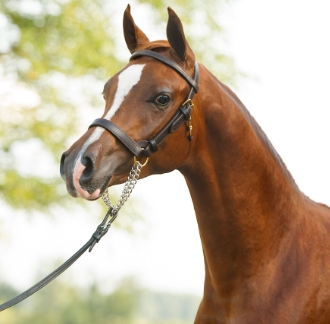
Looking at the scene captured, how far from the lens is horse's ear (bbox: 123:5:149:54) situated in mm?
3654

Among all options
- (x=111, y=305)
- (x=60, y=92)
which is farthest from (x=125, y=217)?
(x=111, y=305)

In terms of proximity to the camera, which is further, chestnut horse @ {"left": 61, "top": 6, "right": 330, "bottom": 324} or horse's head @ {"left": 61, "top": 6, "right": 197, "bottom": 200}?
chestnut horse @ {"left": 61, "top": 6, "right": 330, "bottom": 324}

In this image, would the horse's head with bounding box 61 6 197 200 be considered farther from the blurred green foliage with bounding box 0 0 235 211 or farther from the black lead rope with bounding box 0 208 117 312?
the blurred green foliage with bounding box 0 0 235 211

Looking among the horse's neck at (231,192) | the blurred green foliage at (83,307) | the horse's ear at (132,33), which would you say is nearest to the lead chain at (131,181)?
the horse's neck at (231,192)

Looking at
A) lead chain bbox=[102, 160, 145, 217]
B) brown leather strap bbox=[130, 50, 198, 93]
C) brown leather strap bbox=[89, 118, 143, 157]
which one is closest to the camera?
brown leather strap bbox=[89, 118, 143, 157]

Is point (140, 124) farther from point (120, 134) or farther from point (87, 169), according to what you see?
point (87, 169)

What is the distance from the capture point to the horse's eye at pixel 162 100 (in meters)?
3.15

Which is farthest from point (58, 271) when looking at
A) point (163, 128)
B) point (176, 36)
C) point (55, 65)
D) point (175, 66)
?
point (55, 65)

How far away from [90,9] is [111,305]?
49.6 feet

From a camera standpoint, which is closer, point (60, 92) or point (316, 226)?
point (316, 226)

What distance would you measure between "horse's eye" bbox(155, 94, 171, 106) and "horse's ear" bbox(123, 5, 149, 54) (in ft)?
2.02

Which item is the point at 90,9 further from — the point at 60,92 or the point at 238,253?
the point at 238,253

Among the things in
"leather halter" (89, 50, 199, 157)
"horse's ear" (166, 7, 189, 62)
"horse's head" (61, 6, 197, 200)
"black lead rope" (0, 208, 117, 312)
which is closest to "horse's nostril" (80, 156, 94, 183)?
"horse's head" (61, 6, 197, 200)

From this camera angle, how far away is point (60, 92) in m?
11.6
